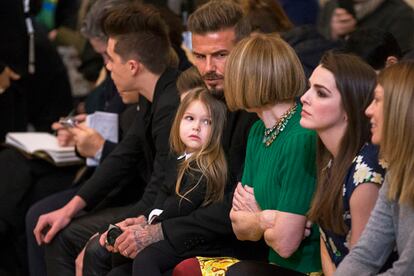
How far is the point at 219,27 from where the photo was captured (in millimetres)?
3449

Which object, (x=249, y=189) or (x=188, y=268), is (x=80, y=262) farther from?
(x=249, y=189)

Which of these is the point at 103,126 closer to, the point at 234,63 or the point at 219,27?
the point at 219,27

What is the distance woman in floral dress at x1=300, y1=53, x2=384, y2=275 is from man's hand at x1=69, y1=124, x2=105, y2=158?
180 centimetres

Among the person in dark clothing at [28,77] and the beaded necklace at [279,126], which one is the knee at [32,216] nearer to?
the person in dark clothing at [28,77]

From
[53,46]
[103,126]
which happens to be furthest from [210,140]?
[53,46]

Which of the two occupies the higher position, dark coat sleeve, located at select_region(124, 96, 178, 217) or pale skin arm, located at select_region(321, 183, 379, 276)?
pale skin arm, located at select_region(321, 183, 379, 276)

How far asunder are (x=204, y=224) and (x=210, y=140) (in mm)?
311

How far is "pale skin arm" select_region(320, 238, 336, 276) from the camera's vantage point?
2.62m

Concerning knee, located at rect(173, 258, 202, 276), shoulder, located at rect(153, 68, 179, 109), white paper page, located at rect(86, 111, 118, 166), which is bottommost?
white paper page, located at rect(86, 111, 118, 166)

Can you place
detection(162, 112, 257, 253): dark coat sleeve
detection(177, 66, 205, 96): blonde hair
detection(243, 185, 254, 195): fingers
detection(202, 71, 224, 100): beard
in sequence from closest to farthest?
detection(243, 185, 254, 195): fingers
detection(162, 112, 257, 253): dark coat sleeve
detection(202, 71, 224, 100): beard
detection(177, 66, 205, 96): blonde hair

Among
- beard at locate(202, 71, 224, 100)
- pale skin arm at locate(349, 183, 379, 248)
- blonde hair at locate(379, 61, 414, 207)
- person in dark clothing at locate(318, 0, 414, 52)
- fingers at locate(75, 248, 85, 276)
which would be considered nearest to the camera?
blonde hair at locate(379, 61, 414, 207)

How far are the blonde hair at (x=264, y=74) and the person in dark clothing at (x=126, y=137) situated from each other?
0.75 meters

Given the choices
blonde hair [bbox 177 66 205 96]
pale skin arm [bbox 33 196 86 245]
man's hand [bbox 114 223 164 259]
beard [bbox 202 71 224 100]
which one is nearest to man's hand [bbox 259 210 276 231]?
man's hand [bbox 114 223 164 259]

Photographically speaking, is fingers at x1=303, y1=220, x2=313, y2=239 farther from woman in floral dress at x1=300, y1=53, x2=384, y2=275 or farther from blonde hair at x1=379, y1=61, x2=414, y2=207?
blonde hair at x1=379, y1=61, x2=414, y2=207
